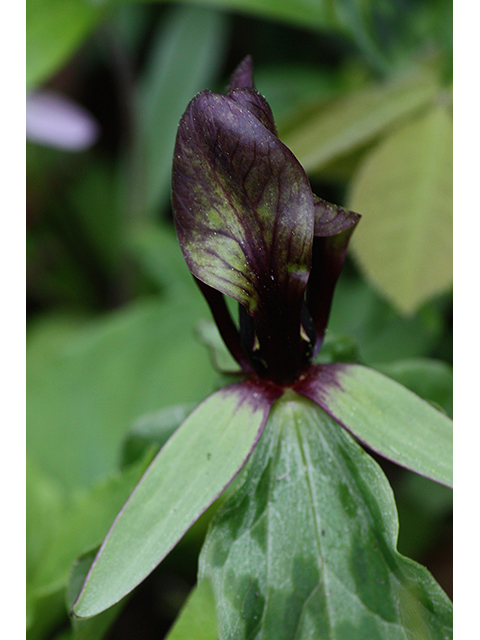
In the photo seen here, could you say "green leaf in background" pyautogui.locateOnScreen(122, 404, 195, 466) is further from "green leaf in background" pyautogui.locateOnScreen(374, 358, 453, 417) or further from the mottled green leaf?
"green leaf in background" pyautogui.locateOnScreen(374, 358, 453, 417)

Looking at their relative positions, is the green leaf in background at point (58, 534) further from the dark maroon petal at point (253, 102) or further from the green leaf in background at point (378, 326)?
the green leaf in background at point (378, 326)

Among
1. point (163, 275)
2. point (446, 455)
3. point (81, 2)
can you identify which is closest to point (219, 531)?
point (446, 455)

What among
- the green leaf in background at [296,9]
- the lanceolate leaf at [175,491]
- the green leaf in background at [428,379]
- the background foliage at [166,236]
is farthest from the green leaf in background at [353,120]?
the lanceolate leaf at [175,491]

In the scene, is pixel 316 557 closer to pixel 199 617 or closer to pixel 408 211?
pixel 199 617

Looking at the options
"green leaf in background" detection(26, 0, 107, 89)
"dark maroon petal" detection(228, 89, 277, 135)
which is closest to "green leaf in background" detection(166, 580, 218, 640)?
"dark maroon petal" detection(228, 89, 277, 135)

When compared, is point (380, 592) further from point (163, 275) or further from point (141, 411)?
point (163, 275)
